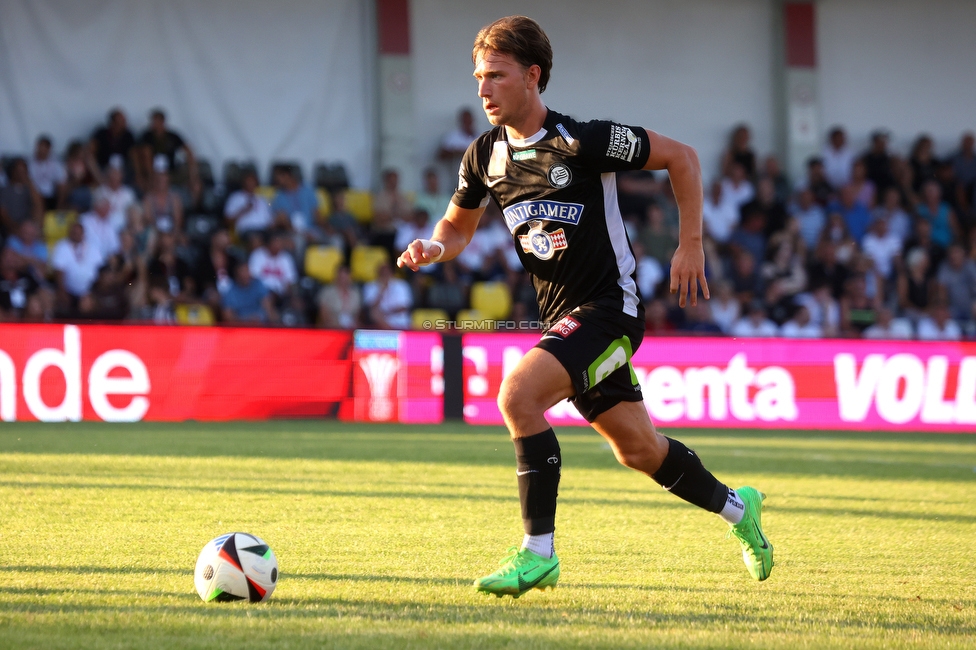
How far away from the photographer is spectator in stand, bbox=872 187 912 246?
Answer: 62.7ft

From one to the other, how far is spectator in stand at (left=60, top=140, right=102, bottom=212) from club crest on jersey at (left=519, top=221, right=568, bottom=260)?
11941mm

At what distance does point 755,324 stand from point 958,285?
413 centimetres

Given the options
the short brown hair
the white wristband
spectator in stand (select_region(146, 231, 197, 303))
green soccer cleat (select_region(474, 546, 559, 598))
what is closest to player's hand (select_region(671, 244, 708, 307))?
the short brown hair

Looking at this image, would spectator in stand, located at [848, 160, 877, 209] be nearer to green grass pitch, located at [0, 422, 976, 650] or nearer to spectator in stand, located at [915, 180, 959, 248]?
spectator in stand, located at [915, 180, 959, 248]

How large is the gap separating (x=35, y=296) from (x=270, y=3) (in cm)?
806

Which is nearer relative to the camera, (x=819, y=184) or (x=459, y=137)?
(x=459, y=137)

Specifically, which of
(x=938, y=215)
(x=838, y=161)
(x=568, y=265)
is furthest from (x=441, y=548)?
(x=838, y=161)

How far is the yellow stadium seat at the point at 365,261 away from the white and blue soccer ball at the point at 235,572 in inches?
476

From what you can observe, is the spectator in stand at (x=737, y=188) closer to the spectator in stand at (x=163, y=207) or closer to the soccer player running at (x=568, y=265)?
the spectator in stand at (x=163, y=207)

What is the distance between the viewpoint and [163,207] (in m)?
15.3

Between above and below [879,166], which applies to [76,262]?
below

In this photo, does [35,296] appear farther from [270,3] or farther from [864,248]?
[864,248]

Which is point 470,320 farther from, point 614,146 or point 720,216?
point 614,146

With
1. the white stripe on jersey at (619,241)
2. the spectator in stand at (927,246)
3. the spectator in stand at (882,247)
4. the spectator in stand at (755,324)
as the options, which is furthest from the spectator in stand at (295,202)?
the white stripe on jersey at (619,241)
